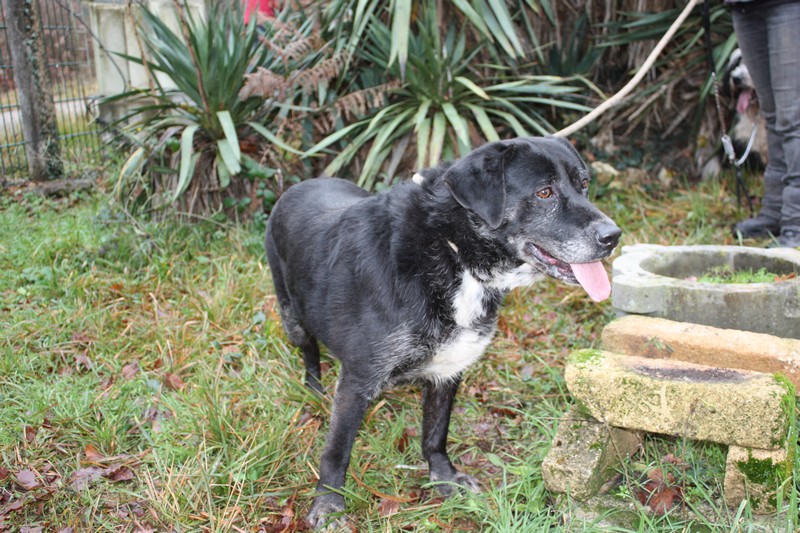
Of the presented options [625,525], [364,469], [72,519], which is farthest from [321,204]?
[625,525]

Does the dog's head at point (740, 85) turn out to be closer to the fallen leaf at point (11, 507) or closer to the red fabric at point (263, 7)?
the red fabric at point (263, 7)

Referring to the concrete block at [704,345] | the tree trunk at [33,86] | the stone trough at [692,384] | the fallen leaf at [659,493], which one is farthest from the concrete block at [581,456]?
the tree trunk at [33,86]

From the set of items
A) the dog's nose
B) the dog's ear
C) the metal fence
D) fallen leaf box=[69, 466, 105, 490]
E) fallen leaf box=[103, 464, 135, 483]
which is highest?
the metal fence

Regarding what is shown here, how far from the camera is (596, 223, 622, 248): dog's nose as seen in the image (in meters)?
2.60

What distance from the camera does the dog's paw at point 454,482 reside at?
308 centimetres

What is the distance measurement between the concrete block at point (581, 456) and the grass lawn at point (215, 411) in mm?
96

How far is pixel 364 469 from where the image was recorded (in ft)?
10.2

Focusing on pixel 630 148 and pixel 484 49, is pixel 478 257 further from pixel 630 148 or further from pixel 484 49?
pixel 630 148

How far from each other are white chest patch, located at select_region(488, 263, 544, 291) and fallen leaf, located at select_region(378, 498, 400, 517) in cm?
100

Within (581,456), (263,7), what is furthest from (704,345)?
(263,7)

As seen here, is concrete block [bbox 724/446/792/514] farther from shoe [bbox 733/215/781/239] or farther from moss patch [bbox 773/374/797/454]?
shoe [bbox 733/215/781/239]

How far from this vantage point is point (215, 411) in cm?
317

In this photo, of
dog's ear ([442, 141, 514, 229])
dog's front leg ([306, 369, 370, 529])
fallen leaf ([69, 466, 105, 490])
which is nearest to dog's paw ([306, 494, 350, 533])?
dog's front leg ([306, 369, 370, 529])

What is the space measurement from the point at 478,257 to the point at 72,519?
1862 millimetres
